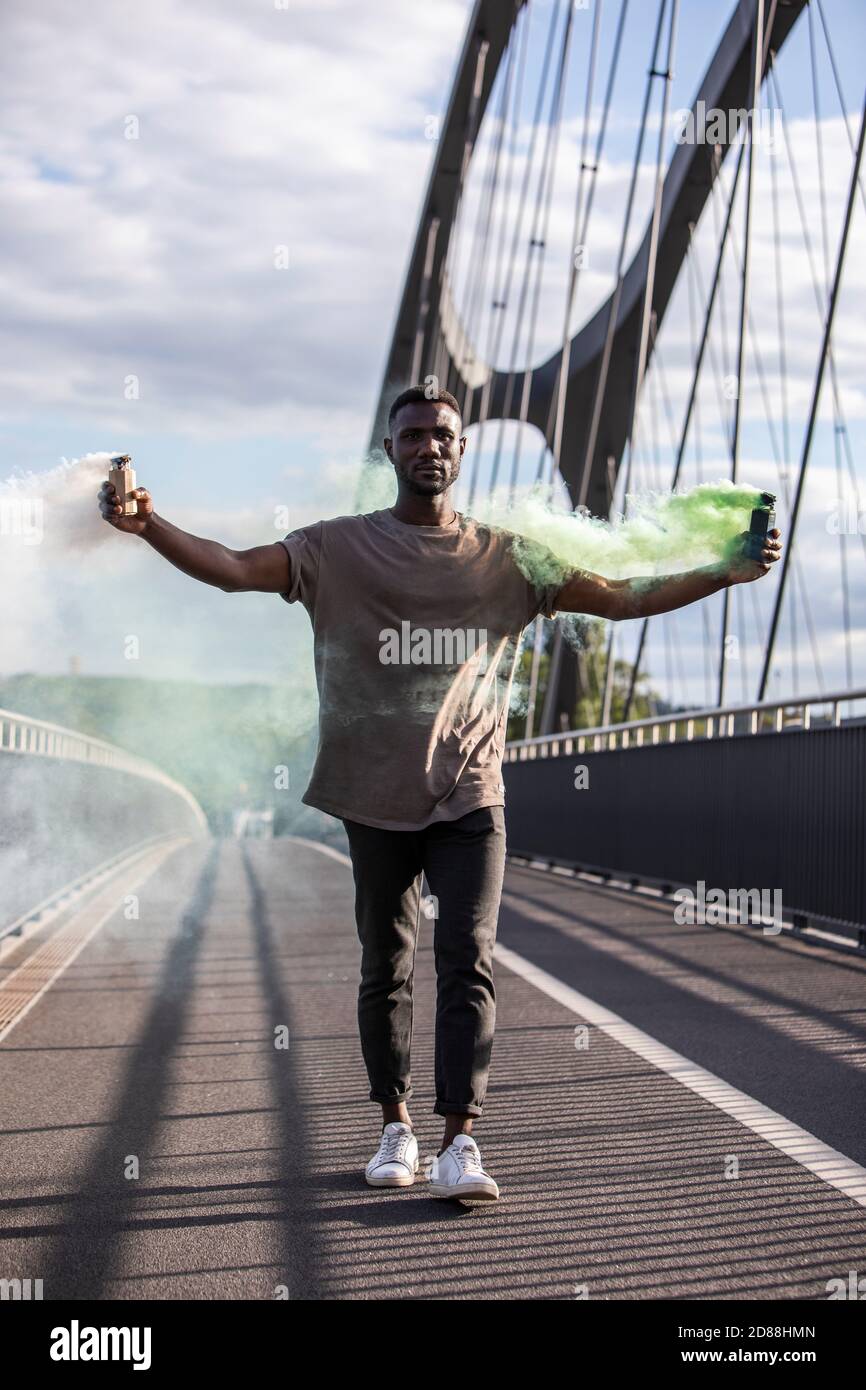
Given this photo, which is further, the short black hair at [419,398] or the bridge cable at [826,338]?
the bridge cable at [826,338]

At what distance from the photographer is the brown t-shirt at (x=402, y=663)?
13.3 ft

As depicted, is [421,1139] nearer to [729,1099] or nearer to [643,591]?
[729,1099]

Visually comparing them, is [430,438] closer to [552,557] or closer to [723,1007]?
[552,557]

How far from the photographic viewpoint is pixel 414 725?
4.04 metres

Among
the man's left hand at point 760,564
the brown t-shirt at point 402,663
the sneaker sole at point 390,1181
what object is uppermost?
the man's left hand at point 760,564

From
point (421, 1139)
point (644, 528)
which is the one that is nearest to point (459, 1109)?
point (421, 1139)

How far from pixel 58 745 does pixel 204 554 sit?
10.2 meters

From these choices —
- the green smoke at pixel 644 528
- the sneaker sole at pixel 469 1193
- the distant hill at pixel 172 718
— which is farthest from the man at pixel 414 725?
the distant hill at pixel 172 718

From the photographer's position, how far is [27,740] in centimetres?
1077

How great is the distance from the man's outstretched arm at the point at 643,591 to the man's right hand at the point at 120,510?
3.61ft

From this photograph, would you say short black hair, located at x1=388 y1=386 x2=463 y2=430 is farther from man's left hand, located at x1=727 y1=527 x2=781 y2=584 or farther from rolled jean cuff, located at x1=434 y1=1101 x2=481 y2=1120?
rolled jean cuff, located at x1=434 y1=1101 x2=481 y2=1120

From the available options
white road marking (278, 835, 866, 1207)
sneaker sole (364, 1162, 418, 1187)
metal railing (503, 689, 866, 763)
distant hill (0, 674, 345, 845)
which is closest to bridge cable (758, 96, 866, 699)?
metal railing (503, 689, 866, 763)

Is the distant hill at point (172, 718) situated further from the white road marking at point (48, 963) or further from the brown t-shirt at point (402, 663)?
the brown t-shirt at point (402, 663)

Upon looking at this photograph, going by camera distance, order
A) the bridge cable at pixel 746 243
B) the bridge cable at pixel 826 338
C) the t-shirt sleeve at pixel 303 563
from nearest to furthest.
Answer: the t-shirt sleeve at pixel 303 563 → the bridge cable at pixel 826 338 → the bridge cable at pixel 746 243
